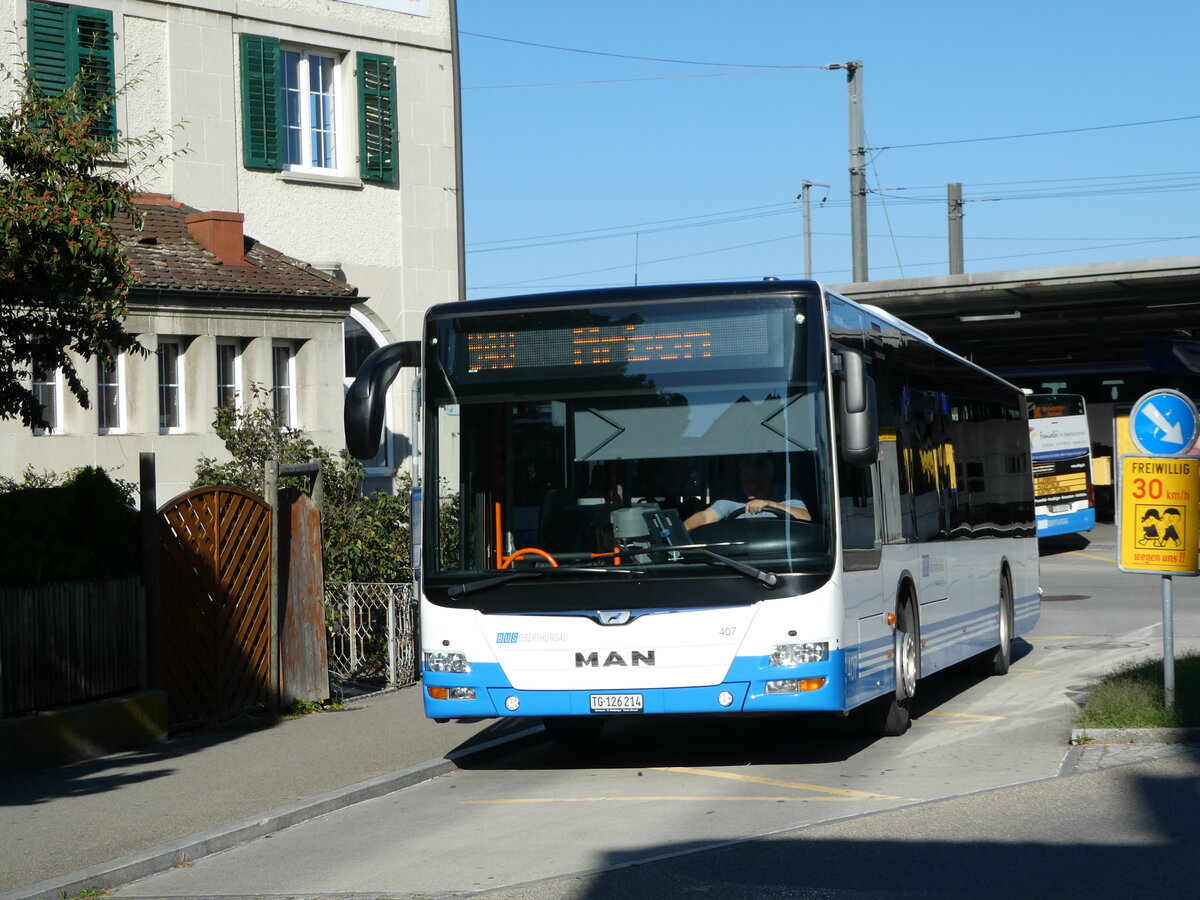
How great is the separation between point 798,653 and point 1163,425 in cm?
471

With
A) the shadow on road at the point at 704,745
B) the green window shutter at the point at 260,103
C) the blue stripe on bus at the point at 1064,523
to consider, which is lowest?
the shadow on road at the point at 704,745

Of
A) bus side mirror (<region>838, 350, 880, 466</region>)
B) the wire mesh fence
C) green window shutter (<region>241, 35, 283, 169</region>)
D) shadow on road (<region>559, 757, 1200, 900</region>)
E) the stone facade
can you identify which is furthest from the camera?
green window shutter (<region>241, 35, 283, 169</region>)

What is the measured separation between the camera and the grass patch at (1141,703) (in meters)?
10.8

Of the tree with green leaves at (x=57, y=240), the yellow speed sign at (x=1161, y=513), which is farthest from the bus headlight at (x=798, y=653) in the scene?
the tree with green leaves at (x=57, y=240)

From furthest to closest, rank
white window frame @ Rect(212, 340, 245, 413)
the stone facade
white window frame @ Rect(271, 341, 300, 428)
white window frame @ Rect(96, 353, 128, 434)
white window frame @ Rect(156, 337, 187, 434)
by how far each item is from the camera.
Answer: white window frame @ Rect(271, 341, 300, 428) → white window frame @ Rect(212, 340, 245, 413) → white window frame @ Rect(156, 337, 187, 434) → the stone facade → white window frame @ Rect(96, 353, 128, 434)

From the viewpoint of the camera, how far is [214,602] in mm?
12562

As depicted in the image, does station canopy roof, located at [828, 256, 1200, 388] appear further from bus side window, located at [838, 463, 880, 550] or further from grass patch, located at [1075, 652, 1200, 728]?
bus side window, located at [838, 463, 880, 550]

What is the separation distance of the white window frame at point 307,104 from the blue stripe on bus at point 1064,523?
56.6 feet

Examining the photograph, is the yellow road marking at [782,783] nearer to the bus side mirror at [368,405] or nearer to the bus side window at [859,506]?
the bus side window at [859,506]

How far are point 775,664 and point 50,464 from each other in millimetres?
13807

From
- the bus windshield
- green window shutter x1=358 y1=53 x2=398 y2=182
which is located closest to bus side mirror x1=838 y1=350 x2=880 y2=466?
the bus windshield

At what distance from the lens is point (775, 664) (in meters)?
9.64

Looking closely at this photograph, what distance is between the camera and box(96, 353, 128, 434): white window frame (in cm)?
2158

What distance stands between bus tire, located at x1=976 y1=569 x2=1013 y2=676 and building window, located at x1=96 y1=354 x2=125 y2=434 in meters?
11.6
